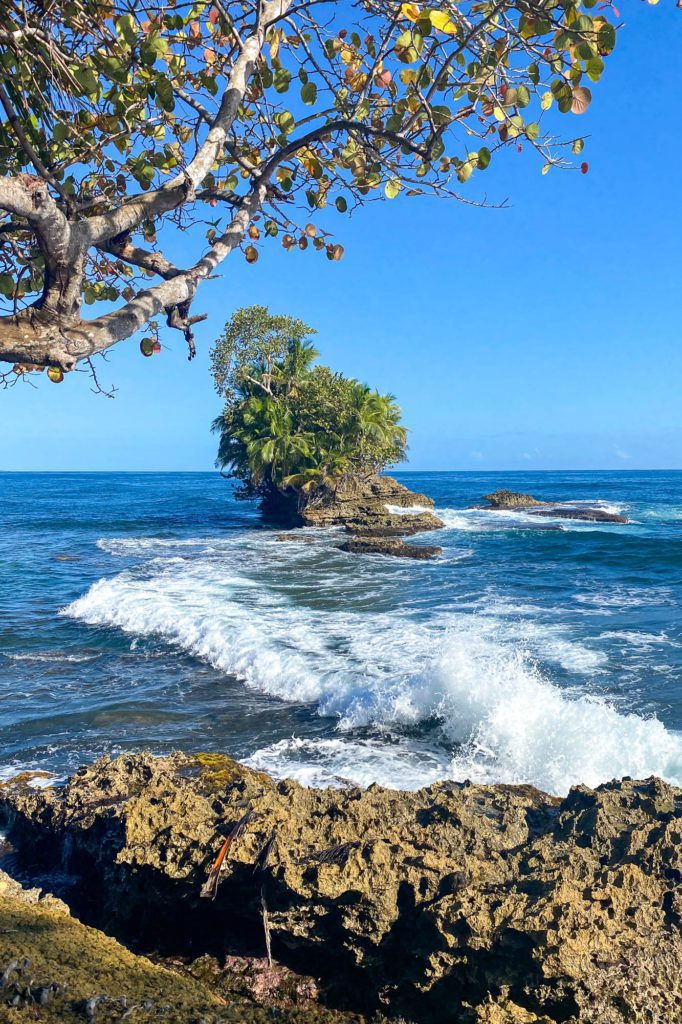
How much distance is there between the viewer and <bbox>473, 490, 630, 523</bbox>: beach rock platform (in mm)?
37688

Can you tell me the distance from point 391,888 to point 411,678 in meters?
6.10

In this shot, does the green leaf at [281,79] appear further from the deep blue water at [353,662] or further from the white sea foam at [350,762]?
the deep blue water at [353,662]

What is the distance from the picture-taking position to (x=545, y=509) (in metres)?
43.1

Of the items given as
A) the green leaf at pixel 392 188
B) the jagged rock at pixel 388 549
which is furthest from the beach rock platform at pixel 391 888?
the jagged rock at pixel 388 549

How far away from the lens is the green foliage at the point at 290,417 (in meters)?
34.2

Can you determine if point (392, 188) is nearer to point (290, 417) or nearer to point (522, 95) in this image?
point (522, 95)

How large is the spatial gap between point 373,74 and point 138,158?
146 centimetres

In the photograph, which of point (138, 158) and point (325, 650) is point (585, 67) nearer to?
point (138, 158)

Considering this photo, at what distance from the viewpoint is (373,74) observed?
13.9ft

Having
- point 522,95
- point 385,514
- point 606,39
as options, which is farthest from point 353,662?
point 385,514

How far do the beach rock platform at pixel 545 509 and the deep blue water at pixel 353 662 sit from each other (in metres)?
13.2

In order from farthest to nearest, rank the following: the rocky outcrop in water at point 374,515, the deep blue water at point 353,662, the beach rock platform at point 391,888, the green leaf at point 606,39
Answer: the rocky outcrop in water at point 374,515 < the deep blue water at point 353,662 < the green leaf at point 606,39 < the beach rock platform at point 391,888

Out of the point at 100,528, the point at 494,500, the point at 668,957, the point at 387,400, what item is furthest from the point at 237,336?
the point at 668,957

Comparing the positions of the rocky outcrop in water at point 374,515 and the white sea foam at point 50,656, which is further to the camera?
the rocky outcrop in water at point 374,515
